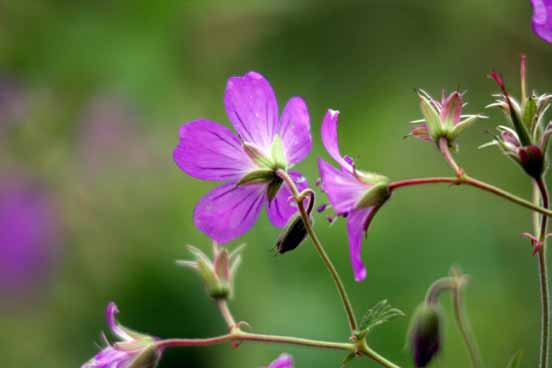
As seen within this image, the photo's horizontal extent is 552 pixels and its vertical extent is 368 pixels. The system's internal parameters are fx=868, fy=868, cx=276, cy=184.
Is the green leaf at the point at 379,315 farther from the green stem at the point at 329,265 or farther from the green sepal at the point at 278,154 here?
the green sepal at the point at 278,154

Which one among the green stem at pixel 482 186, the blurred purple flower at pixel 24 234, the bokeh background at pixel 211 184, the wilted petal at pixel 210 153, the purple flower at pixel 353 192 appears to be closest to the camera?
the green stem at pixel 482 186

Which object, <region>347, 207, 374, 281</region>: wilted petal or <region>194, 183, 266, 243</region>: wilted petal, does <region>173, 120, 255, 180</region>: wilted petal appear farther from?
<region>347, 207, 374, 281</region>: wilted petal

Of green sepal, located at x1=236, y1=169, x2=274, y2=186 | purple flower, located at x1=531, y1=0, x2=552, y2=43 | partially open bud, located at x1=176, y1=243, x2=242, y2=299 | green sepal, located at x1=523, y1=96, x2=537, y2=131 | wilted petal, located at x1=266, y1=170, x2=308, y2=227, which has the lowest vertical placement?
Result: partially open bud, located at x1=176, y1=243, x2=242, y2=299

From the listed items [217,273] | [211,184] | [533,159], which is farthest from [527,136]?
[211,184]

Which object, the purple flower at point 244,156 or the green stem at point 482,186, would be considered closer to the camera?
the green stem at point 482,186

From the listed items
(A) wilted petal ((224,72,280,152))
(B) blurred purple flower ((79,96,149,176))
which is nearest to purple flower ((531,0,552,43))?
(A) wilted petal ((224,72,280,152))

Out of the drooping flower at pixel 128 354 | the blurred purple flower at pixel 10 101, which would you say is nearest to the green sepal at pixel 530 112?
the drooping flower at pixel 128 354

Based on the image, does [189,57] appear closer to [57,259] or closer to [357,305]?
[57,259]
